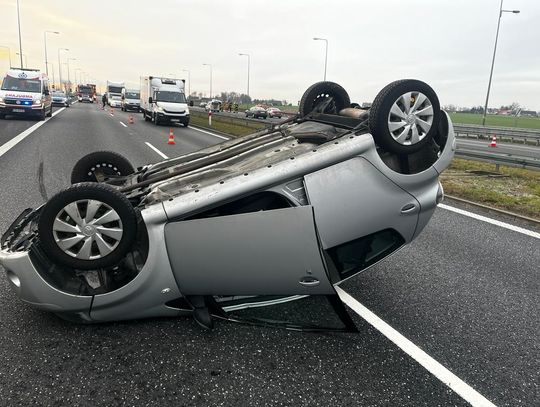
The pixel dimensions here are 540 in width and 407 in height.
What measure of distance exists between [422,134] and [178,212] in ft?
6.24

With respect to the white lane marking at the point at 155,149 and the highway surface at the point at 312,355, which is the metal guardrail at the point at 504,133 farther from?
the highway surface at the point at 312,355

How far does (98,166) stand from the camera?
4.81 meters

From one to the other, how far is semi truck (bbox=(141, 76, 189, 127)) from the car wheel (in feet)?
72.9

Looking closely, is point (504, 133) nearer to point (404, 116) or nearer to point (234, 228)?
point (404, 116)

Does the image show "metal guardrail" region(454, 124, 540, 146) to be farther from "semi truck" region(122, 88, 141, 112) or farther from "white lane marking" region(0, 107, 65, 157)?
"semi truck" region(122, 88, 141, 112)

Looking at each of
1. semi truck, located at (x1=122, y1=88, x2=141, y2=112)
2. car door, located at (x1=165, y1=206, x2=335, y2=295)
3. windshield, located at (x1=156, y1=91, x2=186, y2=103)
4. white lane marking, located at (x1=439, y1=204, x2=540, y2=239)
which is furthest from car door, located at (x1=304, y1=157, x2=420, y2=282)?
semi truck, located at (x1=122, y1=88, x2=141, y2=112)

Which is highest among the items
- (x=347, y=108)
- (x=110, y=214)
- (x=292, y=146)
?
(x=347, y=108)

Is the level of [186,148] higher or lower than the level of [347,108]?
lower

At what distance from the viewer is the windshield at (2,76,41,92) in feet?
72.4

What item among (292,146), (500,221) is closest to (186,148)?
(500,221)

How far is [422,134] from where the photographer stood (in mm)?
3256

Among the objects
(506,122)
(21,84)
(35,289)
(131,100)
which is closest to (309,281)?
(35,289)

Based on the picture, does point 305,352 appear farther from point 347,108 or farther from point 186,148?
point 186,148

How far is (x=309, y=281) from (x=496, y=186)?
7.68m
